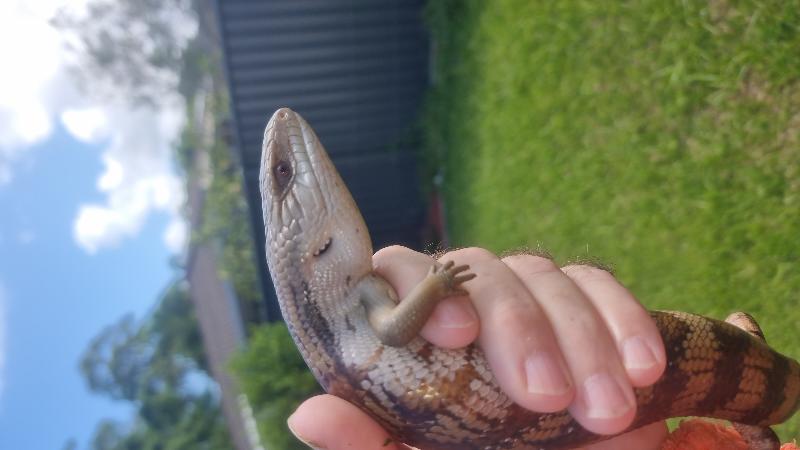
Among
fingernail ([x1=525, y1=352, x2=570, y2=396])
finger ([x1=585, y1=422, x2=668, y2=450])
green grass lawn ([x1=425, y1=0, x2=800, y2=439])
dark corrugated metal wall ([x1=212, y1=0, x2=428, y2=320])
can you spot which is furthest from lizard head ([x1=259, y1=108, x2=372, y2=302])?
dark corrugated metal wall ([x1=212, y1=0, x2=428, y2=320])

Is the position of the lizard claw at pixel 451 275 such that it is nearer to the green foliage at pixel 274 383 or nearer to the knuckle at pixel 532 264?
the knuckle at pixel 532 264

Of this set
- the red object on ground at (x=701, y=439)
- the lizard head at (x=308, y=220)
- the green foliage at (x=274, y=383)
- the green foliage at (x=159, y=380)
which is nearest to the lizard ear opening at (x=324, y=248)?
the lizard head at (x=308, y=220)

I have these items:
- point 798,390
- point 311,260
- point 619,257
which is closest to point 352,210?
point 311,260

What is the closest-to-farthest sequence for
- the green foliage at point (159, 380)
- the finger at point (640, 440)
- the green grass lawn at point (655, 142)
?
the finger at point (640, 440) → the green grass lawn at point (655, 142) → the green foliage at point (159, 380)

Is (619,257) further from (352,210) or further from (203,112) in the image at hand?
(203,112)

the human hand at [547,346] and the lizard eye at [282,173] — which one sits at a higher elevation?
the lizard eye at [282,173]

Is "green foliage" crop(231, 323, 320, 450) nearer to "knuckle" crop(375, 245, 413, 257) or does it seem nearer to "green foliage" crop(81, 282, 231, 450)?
"knuckle" crop(375, 245, 413, 257)

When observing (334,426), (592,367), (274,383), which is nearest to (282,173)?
(334,426)
